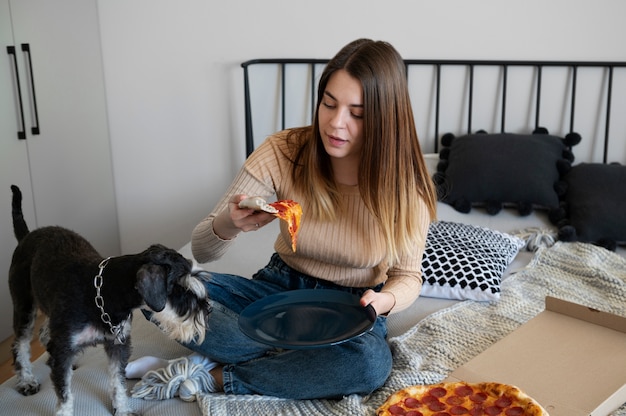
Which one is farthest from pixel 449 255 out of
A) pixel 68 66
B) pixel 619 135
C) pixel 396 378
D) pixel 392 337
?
pixel 68 66

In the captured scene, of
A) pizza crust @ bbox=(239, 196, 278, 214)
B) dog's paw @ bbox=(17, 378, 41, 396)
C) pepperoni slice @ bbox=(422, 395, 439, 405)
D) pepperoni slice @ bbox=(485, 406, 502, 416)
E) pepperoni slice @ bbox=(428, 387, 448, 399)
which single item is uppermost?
pizza crust @ bbox=(239, 196, 278, 214)

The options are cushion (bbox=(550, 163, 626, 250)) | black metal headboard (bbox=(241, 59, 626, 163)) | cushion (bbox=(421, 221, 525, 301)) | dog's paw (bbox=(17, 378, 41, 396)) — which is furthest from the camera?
black metal headboard (bbox=(241, 59, 626, 163))

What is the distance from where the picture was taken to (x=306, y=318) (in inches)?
67.4

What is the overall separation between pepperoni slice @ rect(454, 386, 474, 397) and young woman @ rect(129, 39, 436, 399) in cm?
27

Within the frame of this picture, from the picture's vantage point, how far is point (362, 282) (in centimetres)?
192

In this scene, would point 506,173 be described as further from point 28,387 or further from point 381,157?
point 28,387

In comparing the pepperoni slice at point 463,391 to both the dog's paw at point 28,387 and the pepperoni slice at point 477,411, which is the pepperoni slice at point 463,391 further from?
the dog's paw at point 28,387

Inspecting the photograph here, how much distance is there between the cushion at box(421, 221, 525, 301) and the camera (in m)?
2.24

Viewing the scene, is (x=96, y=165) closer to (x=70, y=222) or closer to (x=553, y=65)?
(x=70, y=222)

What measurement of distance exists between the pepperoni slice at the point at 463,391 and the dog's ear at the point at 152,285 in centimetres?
68

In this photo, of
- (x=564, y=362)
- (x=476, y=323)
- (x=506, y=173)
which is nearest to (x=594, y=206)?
(x=506, y=173)

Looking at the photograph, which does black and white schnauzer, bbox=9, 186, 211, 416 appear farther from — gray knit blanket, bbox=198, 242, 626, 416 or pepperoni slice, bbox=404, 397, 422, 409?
pepperoni slice, bbox=404, 397, 422, 409

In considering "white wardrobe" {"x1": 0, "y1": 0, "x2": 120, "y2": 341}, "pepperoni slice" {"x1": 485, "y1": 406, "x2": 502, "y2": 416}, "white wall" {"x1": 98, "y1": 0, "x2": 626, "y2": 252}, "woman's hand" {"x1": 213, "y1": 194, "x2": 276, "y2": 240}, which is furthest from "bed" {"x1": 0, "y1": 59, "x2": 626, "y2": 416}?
"white wardrobe" {"x1": 0, "y1": 0, "x2": 120, "y2": 341}

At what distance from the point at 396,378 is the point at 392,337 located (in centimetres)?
30
